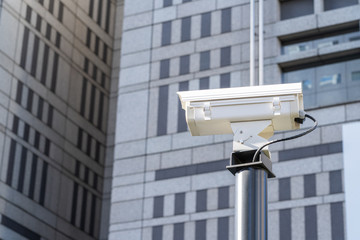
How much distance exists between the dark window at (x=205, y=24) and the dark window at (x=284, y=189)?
778cm

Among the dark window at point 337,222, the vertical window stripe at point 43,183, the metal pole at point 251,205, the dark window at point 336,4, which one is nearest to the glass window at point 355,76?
the dark window at point 336,4

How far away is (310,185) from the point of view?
29.4 meters

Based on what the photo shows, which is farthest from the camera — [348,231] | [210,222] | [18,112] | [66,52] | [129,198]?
[66,52]

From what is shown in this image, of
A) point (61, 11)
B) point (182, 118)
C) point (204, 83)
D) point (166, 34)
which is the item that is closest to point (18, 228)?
point (182, 118)

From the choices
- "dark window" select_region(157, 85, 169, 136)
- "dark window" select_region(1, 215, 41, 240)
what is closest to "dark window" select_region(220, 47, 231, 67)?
"dark window" select_region(157, 85, 169, 136)

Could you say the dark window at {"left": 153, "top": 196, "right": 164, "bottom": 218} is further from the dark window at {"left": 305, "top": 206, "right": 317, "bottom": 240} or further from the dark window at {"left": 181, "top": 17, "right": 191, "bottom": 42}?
the dark window at {"left": 181, "top": 17, "right": 191, "bottom": 42}

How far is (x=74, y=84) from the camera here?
133 feet

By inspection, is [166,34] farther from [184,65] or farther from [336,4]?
[336,4]

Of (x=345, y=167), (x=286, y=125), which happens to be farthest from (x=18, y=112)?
(x=286, y=125)

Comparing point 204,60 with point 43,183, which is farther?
point 43,183

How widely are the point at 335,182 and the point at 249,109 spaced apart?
24057 millimetres

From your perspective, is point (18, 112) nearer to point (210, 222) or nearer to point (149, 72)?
point (149, 72)

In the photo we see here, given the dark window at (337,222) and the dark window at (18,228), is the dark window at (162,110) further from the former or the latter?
the dark window at (337,222)

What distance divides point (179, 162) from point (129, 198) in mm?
2638
